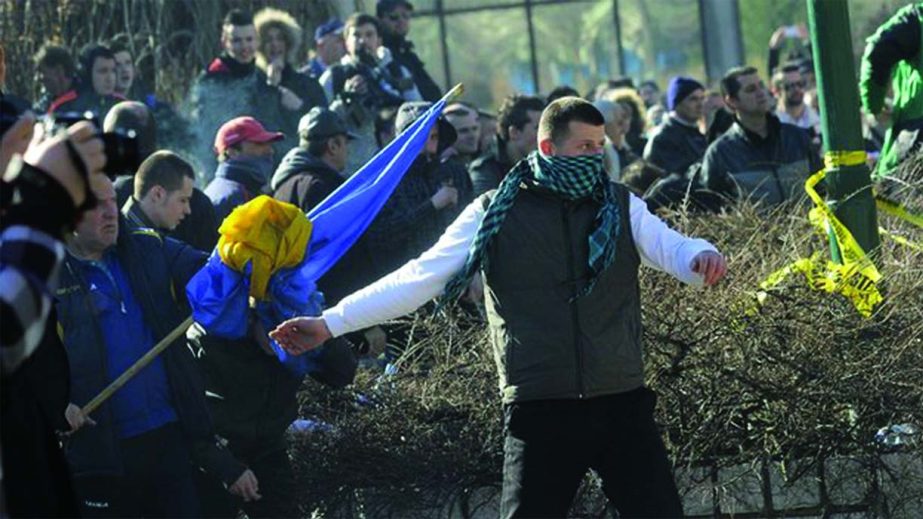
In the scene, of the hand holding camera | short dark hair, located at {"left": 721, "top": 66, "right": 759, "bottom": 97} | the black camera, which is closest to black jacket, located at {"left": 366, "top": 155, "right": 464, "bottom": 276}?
short dark hair, located at {"left": 721, "top": 66, "right": 759, "bottom": 97}

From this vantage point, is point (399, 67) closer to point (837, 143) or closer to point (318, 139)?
point (318, 139)

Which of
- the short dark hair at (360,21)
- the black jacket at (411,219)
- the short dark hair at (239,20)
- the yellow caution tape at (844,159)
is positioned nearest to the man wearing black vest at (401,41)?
the short dark hair at (360,21)

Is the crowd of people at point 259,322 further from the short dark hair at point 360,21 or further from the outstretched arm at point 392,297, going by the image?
the short dark hair at point 360,21

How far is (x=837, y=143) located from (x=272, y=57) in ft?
19.2

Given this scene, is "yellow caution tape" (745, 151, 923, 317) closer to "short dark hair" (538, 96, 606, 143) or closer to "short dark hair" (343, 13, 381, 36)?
"short dark hair" (538, 96, 606, 143)

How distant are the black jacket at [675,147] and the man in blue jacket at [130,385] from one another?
5.84 metres

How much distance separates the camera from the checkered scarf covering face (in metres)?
7.19

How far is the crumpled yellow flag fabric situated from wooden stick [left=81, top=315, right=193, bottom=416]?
1.29 feet

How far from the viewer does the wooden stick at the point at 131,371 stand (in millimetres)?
7918

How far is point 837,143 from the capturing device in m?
9.09

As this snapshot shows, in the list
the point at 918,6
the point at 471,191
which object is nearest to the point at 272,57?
the point at 471,191

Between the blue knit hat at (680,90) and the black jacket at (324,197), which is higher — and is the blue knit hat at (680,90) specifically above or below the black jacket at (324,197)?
above

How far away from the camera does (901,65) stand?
12094mm

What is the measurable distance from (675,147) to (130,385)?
6.37 m
